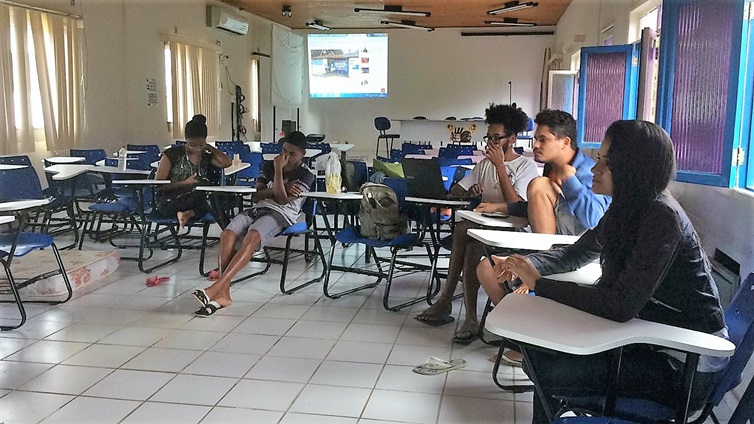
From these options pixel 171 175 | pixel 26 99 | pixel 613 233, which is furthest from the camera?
pixel 26 99

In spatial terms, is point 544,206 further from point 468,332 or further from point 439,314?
point 439,314

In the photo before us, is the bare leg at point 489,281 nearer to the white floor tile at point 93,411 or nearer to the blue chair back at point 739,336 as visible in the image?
the blue chair back at point 739,336

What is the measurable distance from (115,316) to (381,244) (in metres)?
1.64

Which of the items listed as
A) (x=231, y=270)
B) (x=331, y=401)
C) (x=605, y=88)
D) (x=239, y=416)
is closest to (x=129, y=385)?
(x=239, y=416)

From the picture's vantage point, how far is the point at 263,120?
13.7 m

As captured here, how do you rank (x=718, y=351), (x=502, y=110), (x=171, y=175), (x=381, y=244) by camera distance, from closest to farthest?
(x=718, y=351), (x=502, y=110), (x=381, y=244), (x=171, y=175)

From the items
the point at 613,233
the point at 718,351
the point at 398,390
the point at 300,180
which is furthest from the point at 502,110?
the point at 718,351

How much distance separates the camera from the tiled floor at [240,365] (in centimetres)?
259

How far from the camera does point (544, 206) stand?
292cm

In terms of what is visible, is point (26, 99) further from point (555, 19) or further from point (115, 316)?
point (555, 19)

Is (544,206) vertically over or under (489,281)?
over

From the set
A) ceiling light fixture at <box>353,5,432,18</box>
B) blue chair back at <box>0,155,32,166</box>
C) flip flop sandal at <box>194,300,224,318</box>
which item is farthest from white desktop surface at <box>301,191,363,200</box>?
ceiling light fixture at <box>353,5,432,18</box>

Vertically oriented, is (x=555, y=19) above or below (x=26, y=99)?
above

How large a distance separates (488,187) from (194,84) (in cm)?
783
